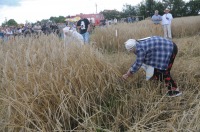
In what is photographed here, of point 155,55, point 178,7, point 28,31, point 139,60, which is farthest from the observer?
point 178,7

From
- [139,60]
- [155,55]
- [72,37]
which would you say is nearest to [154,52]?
[155,55]

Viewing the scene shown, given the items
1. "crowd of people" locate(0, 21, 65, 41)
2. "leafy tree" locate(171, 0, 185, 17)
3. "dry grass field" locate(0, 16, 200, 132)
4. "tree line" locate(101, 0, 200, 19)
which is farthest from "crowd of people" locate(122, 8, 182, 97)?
"leafy tree" locate(171, 0, 185, 17)

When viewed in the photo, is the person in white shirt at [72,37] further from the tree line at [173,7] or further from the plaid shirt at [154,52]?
the tree line at [173,7]

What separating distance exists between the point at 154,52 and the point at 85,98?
1044 mm

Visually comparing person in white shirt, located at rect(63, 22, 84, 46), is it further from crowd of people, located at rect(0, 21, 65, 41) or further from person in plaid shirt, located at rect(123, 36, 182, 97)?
person in plaid shirt, located at rect(123, 36, 182, 97)

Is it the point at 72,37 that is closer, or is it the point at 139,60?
the point at 139,60

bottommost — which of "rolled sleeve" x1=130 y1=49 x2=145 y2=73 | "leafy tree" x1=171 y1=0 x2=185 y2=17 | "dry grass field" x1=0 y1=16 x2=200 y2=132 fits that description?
"dry grass field" x1=0 y1=16 x2=200 y2=132

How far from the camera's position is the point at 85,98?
2.84 m

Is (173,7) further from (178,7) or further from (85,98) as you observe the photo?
(85,98)

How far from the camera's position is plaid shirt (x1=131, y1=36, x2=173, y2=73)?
9.94 feet

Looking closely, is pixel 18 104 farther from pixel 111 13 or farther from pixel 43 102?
pixel 111 13

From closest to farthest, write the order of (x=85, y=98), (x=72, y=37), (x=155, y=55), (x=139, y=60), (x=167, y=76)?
1. (x=85, y=98)
2. (x=139, y=60)
3. (x=155, y=55)
4. (x=167, y=76)
5. (x=72, y=37)

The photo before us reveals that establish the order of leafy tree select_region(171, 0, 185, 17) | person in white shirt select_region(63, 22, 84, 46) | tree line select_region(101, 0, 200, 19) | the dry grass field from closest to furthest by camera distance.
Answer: the dry grass field
person in white shirt select_region(63, 22, 84, 46)
tree line select_region(101, 0, 200, 19)
leafy tree select_region(171, 0, 185, 17)

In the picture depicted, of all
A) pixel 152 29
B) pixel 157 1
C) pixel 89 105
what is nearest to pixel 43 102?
pixel 89 105
